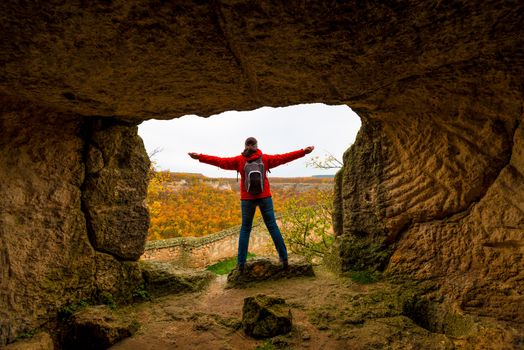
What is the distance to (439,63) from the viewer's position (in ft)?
7.97

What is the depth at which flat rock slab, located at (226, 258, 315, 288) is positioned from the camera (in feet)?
14.6

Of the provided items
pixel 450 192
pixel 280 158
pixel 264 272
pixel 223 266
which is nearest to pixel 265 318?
pixel 264 272

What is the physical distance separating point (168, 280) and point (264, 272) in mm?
1309

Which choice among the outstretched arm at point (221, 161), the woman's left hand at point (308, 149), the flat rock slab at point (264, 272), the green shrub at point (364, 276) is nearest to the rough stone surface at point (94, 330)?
the flat rock slab at point (264, 272)

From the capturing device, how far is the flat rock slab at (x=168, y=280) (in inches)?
165

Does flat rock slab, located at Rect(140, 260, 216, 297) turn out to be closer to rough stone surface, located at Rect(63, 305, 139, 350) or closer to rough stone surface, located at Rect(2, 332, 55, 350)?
rough stone surface, located at Rect(63, 305, 139, 350)

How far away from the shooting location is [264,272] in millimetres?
4559

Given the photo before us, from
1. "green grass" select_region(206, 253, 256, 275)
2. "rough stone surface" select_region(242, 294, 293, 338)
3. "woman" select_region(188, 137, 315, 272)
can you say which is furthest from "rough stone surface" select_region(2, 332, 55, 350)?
"green grass" select_region(206, 253, 256, 275)

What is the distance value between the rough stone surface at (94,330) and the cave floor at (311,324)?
0.10 meters

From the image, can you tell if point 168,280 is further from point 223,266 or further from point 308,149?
point 223,266

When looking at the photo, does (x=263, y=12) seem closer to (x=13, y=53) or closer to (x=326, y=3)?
(x=326, y=3)

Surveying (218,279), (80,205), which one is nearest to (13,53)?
(80,205)

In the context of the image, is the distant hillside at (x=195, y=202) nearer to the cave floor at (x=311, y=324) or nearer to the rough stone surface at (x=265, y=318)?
the cave floor at (x=311, y=324)

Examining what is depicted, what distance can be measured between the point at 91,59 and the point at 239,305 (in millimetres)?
3003
